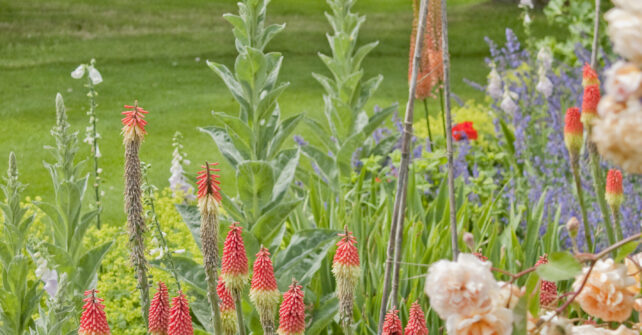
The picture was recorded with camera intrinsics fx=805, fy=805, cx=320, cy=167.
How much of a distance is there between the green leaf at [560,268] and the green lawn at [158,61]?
523 cm

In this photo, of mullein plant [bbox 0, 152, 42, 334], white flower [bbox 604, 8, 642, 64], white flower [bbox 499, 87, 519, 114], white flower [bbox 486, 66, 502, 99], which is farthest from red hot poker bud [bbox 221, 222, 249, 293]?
white flower [bbox 486, 66, 502, 99]

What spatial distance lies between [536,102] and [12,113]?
5180 millimetres

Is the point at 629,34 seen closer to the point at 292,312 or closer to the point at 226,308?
the point at 292,312

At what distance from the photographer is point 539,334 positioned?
3.72 feet

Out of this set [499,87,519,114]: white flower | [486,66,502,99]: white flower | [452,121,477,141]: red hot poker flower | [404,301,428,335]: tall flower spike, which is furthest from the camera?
[452,121,477,141]: red hot poker flower

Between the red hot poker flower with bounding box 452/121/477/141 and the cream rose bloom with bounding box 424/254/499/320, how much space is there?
4559mm

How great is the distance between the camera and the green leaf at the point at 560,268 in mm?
1025

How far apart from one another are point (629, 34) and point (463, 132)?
4846 millimetres

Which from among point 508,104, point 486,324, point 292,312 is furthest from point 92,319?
point 508,104

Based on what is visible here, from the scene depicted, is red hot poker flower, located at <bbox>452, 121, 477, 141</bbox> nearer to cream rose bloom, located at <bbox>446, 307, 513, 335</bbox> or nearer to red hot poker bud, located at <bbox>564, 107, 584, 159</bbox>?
red hot poker bud, located at <bbox>564, 107, 584, 159</bbox>

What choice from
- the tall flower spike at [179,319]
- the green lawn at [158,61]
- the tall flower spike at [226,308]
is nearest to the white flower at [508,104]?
the green lawn at [158,61]

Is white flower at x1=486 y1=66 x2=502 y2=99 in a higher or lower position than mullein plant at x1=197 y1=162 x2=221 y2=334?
higher

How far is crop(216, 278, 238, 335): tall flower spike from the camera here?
1947 millimetres

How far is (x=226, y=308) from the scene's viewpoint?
1.98 meters
